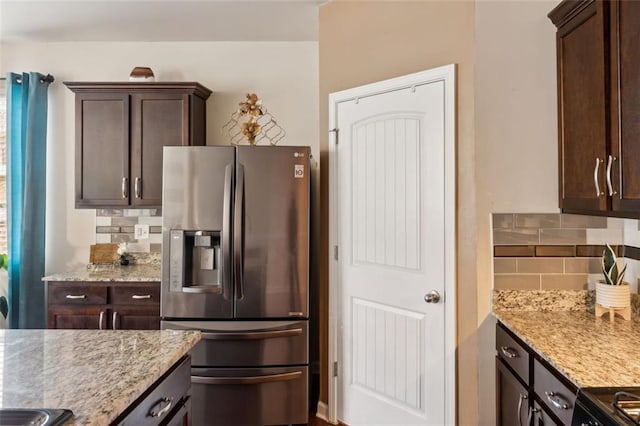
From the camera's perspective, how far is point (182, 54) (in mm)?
3672

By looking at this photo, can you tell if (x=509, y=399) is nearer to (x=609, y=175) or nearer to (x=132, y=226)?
(x=609, y=175)

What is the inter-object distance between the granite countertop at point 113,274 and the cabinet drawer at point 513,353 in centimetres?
210

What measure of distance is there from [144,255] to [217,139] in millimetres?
1095

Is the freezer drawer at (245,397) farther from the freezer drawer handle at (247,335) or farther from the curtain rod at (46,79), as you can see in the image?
the curtain rod at (46,79)

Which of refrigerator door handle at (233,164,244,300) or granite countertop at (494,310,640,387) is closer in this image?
granite countertop at (494,310,640,387)

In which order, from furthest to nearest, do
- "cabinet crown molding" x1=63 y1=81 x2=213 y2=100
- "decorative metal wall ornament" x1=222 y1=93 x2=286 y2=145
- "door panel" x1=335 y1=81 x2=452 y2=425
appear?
"decorative metal wall ornament" x1=222 y1=93 x2=286 y2=145, "cabinet crown molding" x1=63 y1=81 x2=213 y2=100, "door panel" x1=335 y1=81 x2=452 y2=425

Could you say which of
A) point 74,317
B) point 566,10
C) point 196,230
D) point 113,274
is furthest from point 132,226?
point 566,10

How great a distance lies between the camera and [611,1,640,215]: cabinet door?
1536mm

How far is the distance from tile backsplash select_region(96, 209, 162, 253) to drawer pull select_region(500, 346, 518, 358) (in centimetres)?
266

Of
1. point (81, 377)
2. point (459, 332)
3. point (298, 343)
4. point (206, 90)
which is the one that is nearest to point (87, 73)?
point (206, 90)

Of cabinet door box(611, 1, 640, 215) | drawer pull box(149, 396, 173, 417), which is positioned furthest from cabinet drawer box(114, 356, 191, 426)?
cabinet door box(611, 1, 640, 215)

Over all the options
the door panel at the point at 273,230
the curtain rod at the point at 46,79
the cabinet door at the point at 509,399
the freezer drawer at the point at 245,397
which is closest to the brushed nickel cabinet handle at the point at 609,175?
the cabinet door at the point at 509,399

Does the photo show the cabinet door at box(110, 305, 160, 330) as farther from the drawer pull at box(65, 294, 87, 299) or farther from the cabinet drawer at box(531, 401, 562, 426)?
the cabinet drawer at box(531, 401, 562, 426)

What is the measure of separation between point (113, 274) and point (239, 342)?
112 centimetres
